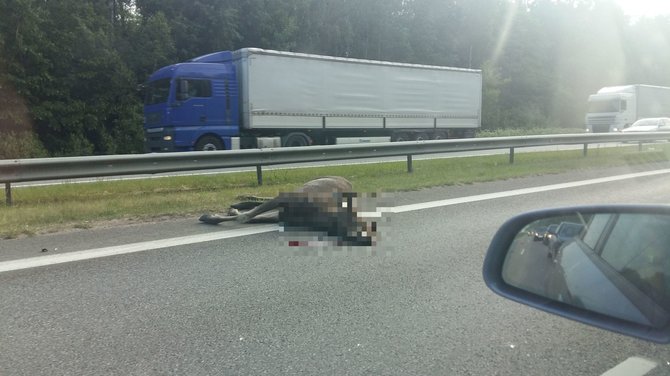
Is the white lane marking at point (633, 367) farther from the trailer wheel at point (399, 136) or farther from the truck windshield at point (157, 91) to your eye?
the trailer wheel at point (399, 136)

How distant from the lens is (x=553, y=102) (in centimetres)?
5869

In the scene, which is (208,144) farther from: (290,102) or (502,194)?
(502,194)

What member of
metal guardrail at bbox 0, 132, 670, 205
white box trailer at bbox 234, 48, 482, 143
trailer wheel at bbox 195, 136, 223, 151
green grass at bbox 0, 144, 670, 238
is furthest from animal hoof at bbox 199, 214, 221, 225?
white box trailer at bbox 234, 48, 482, 143

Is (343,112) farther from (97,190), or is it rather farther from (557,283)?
(557,283)

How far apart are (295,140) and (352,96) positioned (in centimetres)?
331

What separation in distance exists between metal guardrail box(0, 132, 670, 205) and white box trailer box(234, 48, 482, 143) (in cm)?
875

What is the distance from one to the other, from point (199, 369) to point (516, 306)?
7.73 feet

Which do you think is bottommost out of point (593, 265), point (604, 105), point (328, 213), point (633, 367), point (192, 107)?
point (633, 367)

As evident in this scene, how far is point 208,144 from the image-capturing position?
63.1 ft

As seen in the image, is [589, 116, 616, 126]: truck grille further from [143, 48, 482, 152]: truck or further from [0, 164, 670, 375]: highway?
[0, 164, 670, 375]: highway

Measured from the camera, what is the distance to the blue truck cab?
18609 millimetres

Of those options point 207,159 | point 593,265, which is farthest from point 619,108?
point 593,265

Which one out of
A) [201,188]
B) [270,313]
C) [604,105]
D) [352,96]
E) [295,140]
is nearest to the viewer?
[270,313]

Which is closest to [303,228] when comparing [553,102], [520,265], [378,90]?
[520,265]
